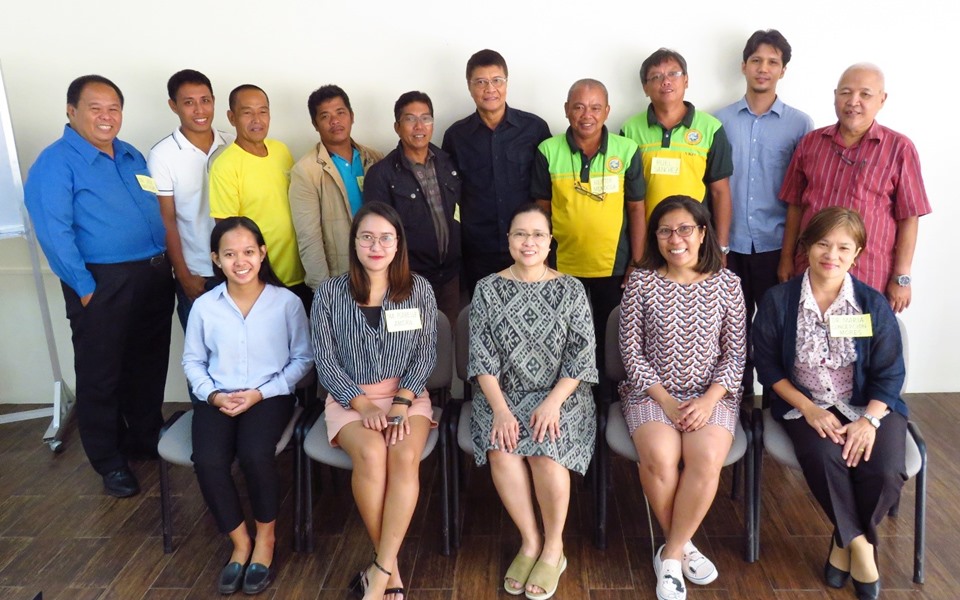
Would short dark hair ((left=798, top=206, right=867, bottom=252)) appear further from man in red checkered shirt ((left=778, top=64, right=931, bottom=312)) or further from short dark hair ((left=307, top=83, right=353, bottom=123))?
short dark hair ((left=307, top=83, right=353, bottom=123))

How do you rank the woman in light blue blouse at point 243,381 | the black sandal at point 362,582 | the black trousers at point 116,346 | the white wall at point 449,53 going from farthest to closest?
the white wall at point 449,53, the black trousers at point 116,346, the woman in light blue blouse at point 243,381, the black sandal at point 362,582

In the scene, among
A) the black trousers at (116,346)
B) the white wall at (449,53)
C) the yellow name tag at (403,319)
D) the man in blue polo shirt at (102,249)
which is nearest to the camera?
the yellow name tag at (403,319)

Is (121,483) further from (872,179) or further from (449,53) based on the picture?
(872,179)

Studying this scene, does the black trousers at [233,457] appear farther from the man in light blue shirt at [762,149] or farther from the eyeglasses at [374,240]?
the man in light blue shirt at [762,149]

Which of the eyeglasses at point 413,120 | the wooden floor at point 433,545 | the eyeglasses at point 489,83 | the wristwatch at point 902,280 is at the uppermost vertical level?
the eyeglasses at point 489,83

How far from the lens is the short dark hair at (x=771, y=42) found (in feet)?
10.2

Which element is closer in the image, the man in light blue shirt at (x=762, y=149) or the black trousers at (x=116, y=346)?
the black trousers at (x=116, y=346)

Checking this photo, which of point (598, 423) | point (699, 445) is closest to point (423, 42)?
point (598, 423)

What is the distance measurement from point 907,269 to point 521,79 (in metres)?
1.98

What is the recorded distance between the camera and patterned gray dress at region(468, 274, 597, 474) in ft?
7.91

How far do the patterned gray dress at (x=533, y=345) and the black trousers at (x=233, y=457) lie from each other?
0.75m

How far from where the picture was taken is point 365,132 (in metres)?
3.53

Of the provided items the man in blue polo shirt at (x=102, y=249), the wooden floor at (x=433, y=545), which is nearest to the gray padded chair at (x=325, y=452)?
the wooden floor at (x=433, y=545)

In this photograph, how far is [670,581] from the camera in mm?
2205
